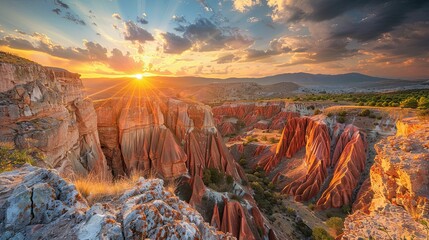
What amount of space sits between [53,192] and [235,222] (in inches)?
602

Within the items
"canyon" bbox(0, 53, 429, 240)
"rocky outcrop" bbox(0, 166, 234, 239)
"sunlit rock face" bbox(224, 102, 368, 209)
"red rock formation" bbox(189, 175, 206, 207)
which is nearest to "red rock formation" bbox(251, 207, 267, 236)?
"canyon" bbox(0, 53, 429, 240)

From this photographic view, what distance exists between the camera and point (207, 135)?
25.3 meters

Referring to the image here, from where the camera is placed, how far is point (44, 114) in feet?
32.1

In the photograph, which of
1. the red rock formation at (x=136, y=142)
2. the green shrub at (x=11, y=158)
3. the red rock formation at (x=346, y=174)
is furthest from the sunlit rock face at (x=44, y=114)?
the red rock formation at (x=346, y=174)

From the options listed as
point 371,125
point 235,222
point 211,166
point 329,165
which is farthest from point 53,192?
point 371,125

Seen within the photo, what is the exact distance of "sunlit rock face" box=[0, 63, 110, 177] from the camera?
8281mm

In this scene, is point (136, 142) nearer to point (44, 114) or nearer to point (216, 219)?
point (216, 219)

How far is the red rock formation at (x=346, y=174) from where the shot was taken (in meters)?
24.4

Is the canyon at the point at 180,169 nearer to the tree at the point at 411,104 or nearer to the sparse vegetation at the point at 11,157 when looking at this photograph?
the sparse vegetation at the point at 11,157

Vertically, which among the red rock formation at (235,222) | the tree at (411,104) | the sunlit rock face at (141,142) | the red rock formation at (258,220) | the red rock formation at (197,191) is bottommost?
the red rock formation at (258,220)

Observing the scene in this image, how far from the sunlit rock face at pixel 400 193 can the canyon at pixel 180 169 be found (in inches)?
2.0

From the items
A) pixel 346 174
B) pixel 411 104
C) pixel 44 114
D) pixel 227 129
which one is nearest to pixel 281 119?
pixel 227 129

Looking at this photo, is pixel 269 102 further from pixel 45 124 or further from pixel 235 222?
pixel 45 124

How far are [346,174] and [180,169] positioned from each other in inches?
795
